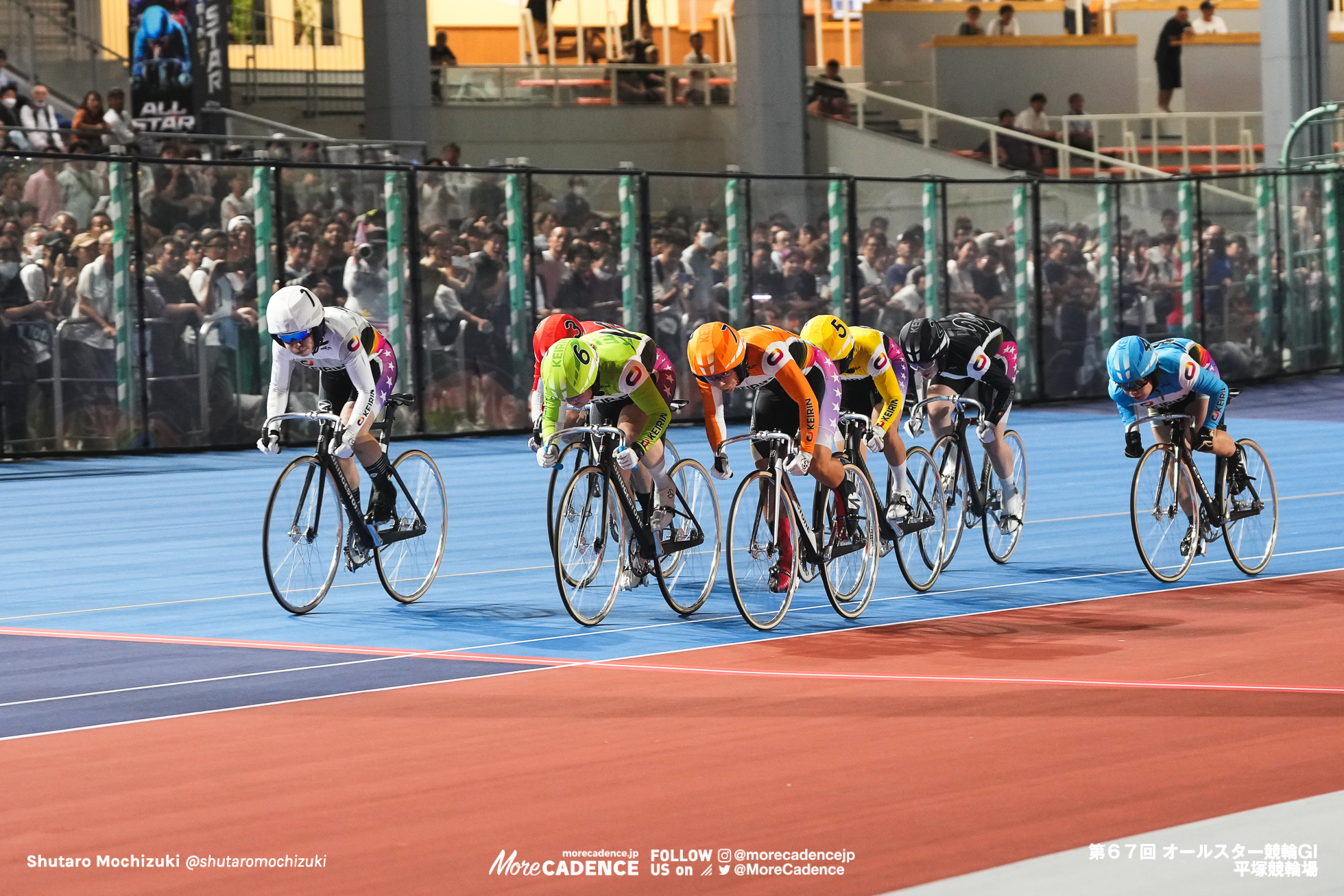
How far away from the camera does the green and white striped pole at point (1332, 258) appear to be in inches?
1053

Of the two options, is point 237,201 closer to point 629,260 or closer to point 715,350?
point 629,260

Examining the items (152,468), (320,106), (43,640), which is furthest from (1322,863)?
(320,106)

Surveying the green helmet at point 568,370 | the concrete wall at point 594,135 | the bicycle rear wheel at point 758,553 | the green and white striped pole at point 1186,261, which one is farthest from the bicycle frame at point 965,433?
the concrete wall at point 594,135

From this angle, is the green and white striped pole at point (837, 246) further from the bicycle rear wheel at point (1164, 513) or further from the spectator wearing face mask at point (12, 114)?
the bicycle rear wheel at point (1164, 513)

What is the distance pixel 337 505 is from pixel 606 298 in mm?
10769

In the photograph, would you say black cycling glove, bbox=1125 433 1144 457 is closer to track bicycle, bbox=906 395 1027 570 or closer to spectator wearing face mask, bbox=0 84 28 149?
track bicycle, bbox=906 395 1027 570

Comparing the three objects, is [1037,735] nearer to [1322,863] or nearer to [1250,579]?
[1322,863]

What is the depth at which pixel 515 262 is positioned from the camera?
19812mm

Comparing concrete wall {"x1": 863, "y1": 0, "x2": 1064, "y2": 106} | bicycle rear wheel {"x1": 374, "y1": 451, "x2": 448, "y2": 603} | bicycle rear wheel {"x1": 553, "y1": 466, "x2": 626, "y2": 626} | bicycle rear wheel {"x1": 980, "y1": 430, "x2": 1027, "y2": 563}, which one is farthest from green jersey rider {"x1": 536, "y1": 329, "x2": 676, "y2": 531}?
concrete wall {"x1": 863, "y1": 0, "x2": 1064, "y2": 106}

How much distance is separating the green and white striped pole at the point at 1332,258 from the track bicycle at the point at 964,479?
17260 mm

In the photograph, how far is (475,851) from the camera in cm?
536

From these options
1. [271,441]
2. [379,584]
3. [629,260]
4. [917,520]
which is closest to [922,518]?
[917,520]

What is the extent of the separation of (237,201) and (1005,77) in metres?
17.2

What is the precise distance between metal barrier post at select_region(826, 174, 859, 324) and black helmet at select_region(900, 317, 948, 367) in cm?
1116
